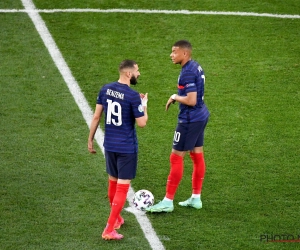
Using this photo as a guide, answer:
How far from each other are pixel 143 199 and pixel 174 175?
Result: 46 cm

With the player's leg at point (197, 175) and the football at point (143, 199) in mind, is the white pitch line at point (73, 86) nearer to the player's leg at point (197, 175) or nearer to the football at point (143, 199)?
the football at point (143, 199)

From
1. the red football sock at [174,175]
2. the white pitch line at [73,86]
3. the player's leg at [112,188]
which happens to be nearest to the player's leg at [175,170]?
the red football sock at [174,175]

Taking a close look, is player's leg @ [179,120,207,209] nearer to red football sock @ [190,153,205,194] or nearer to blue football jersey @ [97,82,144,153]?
red football sock @ [190,153,205,194]

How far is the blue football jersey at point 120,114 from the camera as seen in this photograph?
342 inches

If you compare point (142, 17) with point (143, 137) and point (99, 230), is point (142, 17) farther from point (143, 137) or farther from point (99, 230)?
point (99, 230)

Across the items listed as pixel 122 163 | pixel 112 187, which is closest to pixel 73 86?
pixel 112 187

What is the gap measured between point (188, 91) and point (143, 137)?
245cm

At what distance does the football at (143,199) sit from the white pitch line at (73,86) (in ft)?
0.31

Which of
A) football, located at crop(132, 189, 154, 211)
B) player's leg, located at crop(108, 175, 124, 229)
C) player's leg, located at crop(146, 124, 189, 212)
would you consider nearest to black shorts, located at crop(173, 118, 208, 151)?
player's leg, located at crop(146, 124, 189, 212)

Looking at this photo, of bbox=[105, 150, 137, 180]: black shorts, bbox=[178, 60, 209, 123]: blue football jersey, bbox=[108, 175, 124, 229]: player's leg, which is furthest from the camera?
bbox=[178, 60, 209, 123]: blue football jersey

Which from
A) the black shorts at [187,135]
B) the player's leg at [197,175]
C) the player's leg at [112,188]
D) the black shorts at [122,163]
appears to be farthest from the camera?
the player's leg at [197,175]

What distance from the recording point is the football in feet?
31.4

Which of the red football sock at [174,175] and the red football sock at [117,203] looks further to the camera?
the red football sock at [174,175]

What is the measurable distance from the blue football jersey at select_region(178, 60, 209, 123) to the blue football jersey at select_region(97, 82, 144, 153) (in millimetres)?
848
